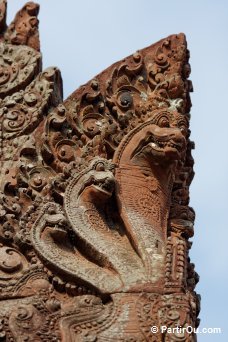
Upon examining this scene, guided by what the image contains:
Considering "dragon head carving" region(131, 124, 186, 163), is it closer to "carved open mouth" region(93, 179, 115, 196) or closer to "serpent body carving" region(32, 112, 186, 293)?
"serpent body carving" region(32, 112, 186, 293)

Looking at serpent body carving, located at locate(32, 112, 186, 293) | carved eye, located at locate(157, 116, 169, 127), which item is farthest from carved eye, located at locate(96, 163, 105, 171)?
carved eye, located at locate(157, 116, 169, 127)

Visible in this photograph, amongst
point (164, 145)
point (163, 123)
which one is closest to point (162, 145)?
point (164, 145)

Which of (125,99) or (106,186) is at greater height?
(125,99)

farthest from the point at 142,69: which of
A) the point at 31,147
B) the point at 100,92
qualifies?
the point at 31,147

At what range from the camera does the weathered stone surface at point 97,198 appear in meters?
10.5

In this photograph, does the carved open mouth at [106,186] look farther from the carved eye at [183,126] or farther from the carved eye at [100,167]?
the carved eye at [183,126]

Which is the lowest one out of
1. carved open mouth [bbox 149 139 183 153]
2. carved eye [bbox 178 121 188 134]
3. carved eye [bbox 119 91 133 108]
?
carved open mouth [bbox 149 139 183 153]

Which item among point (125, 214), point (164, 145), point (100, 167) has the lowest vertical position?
point (125, 214)

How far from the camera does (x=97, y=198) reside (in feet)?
37.1

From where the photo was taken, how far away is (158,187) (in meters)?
11.6

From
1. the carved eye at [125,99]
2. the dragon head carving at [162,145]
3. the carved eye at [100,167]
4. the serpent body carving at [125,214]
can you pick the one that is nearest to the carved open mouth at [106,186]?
the serpent body carving at [125,214]

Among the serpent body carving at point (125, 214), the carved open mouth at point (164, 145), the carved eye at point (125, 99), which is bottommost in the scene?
the serpent body carving at point (125, 214)

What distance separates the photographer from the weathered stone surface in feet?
34.5

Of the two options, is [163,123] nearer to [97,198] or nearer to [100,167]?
Answer: [100,167]
